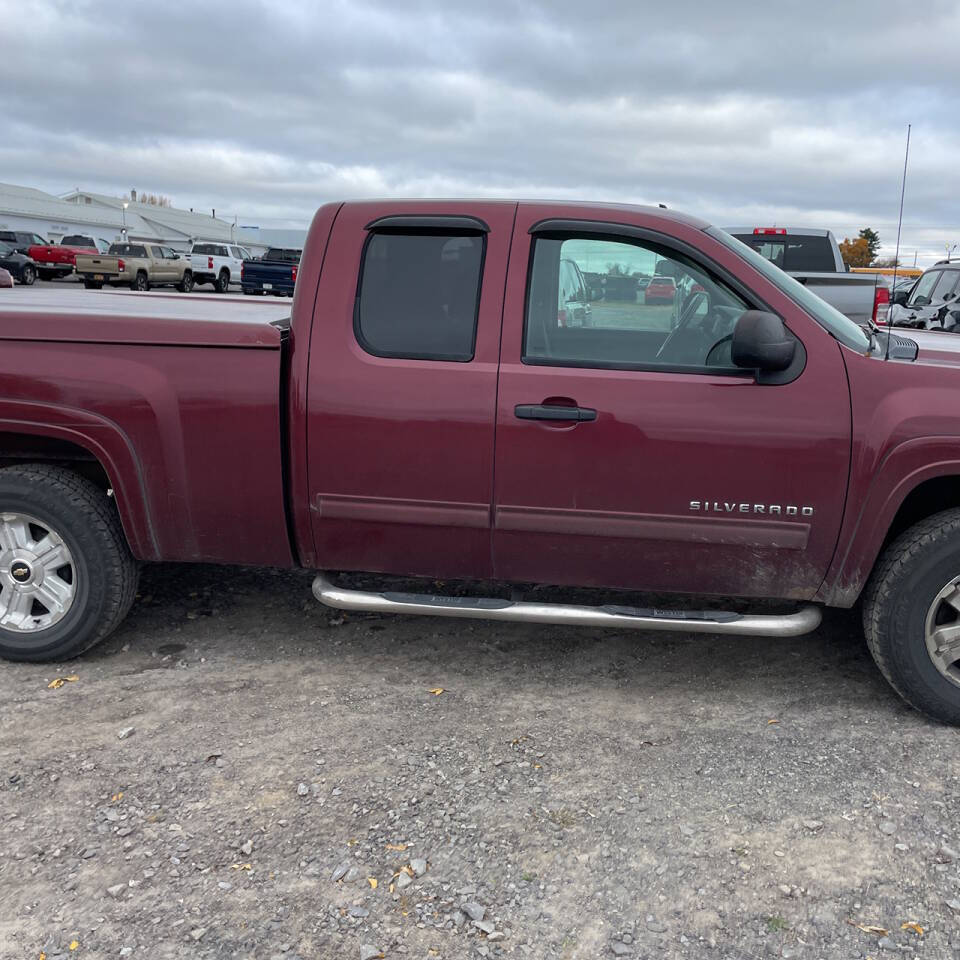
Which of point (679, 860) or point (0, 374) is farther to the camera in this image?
point (0, 374)

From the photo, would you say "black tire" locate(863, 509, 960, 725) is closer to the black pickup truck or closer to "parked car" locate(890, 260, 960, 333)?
"parked car" locate(890, 260, 960, 333)

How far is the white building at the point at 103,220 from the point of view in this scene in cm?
5492

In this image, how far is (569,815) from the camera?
312 cm

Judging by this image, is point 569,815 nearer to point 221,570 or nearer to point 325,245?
point 325,245

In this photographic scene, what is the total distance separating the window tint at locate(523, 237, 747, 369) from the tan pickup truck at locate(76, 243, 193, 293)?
2640 centimetres

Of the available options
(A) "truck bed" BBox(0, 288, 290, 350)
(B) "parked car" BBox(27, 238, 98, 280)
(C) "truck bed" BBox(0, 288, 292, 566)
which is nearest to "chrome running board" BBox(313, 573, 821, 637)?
(C) "truck bed" BBox(0, 288, 292, 566)

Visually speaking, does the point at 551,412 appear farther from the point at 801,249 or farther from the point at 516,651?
the point at 801,249

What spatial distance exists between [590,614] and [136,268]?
1152 inches

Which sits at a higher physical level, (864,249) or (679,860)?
(864,249)

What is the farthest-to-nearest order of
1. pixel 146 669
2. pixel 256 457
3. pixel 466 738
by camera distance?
pixel 146 669
pixel 256 457
pixel 466 738

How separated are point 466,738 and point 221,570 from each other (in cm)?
228

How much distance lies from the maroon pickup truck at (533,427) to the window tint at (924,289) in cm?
930

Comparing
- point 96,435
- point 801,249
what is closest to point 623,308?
point 96,435

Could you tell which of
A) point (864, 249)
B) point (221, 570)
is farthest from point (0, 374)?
point (864, 249)
